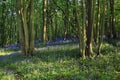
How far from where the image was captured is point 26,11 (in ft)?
69.2

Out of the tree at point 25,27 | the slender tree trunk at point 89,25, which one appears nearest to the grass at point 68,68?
the slender tree trunk at point 89,25

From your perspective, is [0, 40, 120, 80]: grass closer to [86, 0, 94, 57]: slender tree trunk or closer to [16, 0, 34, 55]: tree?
[86, 0, 94, 57]: slender tree trunk

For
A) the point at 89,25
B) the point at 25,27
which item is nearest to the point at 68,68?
the point at 89,25

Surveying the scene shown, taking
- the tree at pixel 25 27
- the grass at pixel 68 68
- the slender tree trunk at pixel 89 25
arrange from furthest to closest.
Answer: the tree at pixel 25 27 < the slender tree trunk at pixel 89 25 < the grass at pixel 68 68

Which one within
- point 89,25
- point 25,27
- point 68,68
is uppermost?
point 89,25

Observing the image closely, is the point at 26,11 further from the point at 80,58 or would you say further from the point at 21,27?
the point at 80,58

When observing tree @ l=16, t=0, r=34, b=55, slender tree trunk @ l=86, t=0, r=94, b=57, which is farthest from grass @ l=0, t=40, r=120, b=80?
tree @ l=16, t=0, r=34, b=55

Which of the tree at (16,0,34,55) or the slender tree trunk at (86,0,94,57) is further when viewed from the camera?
the tree at (16,0,34,55)

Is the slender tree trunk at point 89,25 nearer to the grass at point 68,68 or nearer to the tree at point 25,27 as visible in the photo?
the grass at point 68,68

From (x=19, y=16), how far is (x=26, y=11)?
3.28 feet

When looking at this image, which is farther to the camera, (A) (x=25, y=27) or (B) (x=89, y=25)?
(A) (x=25, y=27)

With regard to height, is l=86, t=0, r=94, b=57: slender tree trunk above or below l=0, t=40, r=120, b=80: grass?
above

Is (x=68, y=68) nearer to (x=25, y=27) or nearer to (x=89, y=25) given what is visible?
(x=89, y=25)

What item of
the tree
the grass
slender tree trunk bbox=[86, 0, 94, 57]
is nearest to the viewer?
the grass
